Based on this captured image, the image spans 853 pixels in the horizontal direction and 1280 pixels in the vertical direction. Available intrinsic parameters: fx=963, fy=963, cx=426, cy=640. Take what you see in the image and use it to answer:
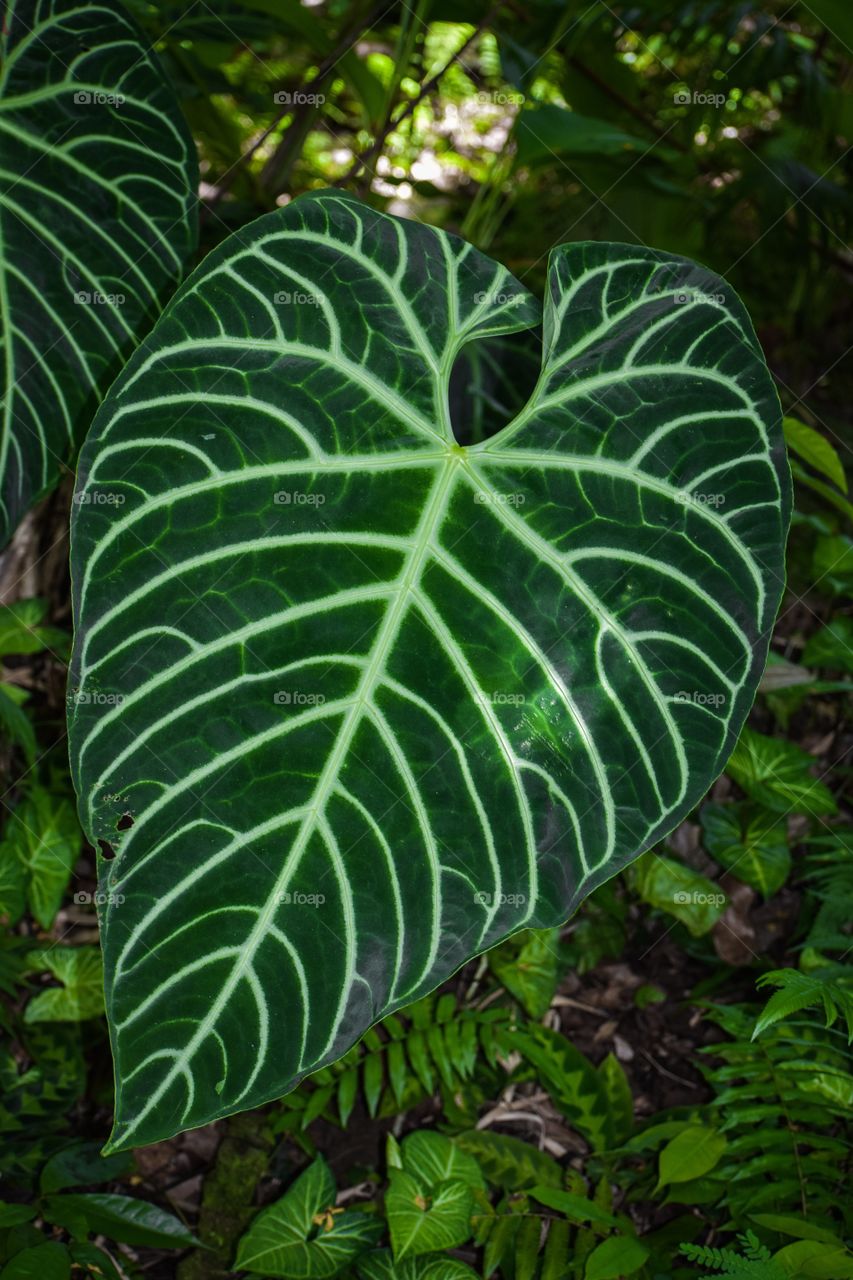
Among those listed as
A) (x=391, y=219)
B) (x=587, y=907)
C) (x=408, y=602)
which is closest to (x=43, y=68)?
(x=391, y=219)

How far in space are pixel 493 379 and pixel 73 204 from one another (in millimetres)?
1395

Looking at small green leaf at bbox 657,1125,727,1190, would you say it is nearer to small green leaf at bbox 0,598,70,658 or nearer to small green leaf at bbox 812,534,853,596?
small green leaf at bbox 812,534,853,596

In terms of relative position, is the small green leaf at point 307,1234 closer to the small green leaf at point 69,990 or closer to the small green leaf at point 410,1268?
the small green leaf at point 410,1268

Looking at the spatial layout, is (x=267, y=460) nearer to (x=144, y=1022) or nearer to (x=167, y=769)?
(x=167, y=769)

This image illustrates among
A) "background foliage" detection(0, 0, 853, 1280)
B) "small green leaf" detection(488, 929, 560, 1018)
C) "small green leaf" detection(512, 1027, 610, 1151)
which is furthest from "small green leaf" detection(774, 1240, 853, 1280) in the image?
"small green leaf" detection(488, 929, 560, 1018)

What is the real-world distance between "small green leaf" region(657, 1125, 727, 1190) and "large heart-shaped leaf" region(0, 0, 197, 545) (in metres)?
1.19

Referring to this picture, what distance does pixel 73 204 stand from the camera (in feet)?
3.95

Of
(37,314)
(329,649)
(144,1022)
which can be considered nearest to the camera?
(144,1022)

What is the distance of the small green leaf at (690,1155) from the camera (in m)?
1.28

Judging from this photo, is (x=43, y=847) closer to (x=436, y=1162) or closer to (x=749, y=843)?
(x=436, y=1162)

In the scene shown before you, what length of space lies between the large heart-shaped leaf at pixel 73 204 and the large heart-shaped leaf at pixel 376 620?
35cm

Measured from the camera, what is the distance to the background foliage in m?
1.27

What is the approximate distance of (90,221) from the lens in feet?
3.97

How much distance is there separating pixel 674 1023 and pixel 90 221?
1547 millimetres
